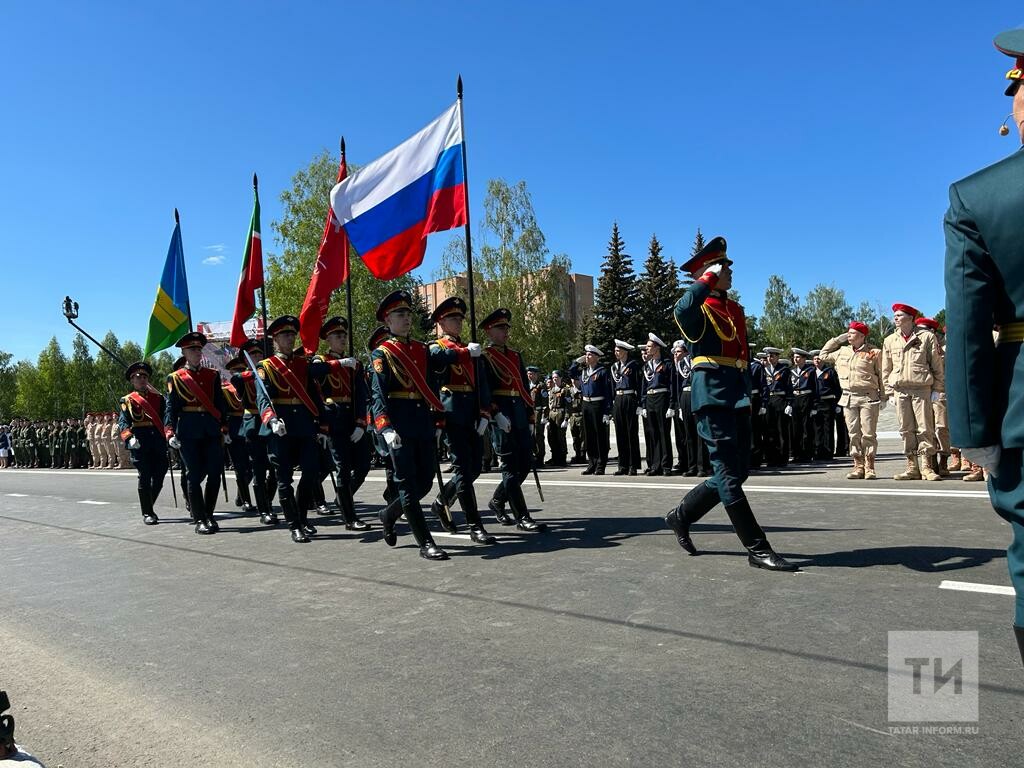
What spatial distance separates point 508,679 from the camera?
3385mm

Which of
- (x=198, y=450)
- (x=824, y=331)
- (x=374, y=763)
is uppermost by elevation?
(x=824, y=331)

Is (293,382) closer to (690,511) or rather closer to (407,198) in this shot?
(407,198)

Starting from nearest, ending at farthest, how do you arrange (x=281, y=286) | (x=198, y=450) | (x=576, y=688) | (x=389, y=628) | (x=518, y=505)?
(x=576, y=688), (x=389, y=628), (x=518, y=505), (x=198, y=450), (x=281, y=286)

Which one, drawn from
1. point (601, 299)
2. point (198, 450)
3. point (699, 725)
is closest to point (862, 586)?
point (699, 725)

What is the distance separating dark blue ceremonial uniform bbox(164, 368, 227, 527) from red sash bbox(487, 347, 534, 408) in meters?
3.88

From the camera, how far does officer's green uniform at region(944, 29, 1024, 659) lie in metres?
2.04

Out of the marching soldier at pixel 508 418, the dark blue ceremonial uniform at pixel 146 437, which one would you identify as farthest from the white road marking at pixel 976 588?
the dark blue ceremonial uniform at pixel 146 437

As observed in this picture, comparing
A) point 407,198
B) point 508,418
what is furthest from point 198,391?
point 508,418

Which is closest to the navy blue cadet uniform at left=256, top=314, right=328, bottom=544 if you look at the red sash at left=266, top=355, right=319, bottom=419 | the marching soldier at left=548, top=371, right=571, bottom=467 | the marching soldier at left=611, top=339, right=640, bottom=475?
the red sash at left=266, top=355, right=319, bottom=419

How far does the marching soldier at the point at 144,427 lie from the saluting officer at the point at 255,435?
1.73 metres

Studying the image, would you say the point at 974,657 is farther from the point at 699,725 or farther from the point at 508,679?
the point at 508,679

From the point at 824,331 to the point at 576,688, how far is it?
251 ft

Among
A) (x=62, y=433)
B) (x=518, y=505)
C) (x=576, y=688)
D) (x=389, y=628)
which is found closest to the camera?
(x=576, y=688)

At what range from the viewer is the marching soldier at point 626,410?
40.9ft
